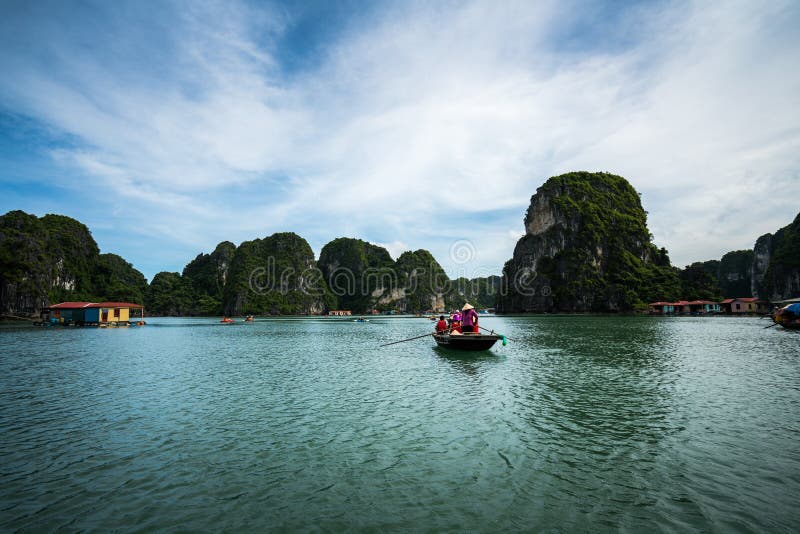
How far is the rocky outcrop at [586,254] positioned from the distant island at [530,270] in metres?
0.35

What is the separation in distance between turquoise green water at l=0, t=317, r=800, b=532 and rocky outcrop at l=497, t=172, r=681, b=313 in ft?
375

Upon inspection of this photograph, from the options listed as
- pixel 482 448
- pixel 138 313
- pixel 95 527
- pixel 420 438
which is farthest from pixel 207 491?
pixel 138 313

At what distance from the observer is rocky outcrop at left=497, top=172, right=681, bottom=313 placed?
121438mm

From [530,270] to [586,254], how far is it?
19.3 meters

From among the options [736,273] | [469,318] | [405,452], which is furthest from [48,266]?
[736,273]

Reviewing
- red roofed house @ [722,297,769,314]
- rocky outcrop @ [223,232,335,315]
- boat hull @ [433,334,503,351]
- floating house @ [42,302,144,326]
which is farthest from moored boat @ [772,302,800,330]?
rocky outcrop @ [223,232,335,315]

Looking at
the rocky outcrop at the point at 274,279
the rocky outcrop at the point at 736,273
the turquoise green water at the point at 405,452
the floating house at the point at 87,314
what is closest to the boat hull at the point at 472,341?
the turquoise green water at the point at 405,452

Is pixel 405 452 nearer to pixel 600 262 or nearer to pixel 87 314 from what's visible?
pixel 87 314

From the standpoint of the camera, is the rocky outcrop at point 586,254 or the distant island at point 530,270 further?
the rocky outcrop at point 586,254

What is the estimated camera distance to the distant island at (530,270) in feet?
305

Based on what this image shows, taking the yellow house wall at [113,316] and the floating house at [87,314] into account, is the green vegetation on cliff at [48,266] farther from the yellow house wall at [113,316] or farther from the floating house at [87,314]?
the yellow house wall at [113,316]

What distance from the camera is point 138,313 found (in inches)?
6673

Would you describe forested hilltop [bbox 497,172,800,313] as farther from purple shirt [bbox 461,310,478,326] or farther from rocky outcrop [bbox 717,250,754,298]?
purple shirt [bbox 461,310,478,326]

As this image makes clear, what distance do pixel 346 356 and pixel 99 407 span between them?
16.2m
